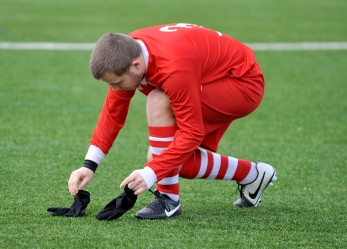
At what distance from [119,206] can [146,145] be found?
6.74ft

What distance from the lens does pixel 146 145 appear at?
624 cm

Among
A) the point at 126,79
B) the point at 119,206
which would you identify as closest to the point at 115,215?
the point at 119,206

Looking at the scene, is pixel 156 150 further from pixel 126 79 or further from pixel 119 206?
pixel 126 79

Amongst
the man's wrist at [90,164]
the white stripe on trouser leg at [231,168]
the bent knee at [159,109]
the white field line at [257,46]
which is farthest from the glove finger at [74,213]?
the white field line at [257,46]

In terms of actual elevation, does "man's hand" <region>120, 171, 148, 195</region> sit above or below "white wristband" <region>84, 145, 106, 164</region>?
above

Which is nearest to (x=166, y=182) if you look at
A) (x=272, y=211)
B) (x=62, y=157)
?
(x=272, y=211)

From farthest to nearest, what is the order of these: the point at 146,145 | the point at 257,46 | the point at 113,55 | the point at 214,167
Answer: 1. the point at 257,46
2. the point at 146,145
3. the point at 214,167
4. the point at 113,55

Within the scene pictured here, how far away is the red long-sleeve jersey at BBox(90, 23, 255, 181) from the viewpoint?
4.01 m

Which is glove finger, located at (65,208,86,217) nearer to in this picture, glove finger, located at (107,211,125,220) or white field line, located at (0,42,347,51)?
glove finger, located at (107,211,125,220)

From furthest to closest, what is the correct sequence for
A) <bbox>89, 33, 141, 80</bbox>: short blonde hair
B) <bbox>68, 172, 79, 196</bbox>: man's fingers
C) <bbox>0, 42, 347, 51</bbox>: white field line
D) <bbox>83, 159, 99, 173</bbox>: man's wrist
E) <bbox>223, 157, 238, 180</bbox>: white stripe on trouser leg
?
<bbox>0, 42, 347, 51</bbox>: white field line → <bbox>223, 157, 238, 180</bbox>: white stripe on trouser leg → <bbox>83, 159, 99, 173</bbox>: man's wrist → <bbox>68, 172, 79, 196</bbox>: man's fingers → <bbox>89, 33, 141, 80</bbox>: short blonde hair

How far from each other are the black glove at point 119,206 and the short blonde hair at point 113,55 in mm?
633

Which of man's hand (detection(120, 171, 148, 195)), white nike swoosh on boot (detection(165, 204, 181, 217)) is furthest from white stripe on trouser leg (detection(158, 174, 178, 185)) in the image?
man's hand (detection(120, 171, 148, 195))

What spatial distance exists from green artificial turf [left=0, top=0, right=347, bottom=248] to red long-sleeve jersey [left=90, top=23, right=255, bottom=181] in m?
0.43

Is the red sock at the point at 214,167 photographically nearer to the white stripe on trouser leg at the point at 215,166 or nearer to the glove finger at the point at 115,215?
the white stripe on trouser leg at the point at 215,166
